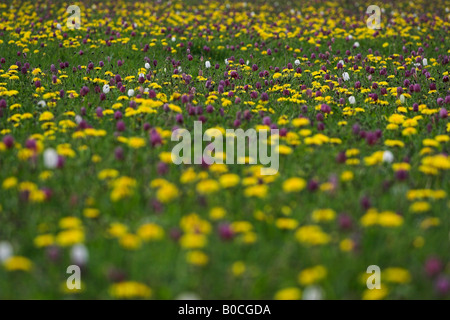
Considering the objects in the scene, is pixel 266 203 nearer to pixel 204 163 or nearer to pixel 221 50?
pixel 204 163

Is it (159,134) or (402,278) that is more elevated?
(159,134)

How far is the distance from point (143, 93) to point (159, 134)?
2301 mm

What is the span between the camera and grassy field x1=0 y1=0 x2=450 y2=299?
3.39 m

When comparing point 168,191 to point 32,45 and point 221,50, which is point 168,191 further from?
point 32,45

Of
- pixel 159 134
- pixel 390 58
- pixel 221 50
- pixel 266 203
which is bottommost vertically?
pixel 266 203

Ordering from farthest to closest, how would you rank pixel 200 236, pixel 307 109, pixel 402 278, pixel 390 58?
pixel 390 58
pixel 307 109
pixel 200 236
pixel 402 278

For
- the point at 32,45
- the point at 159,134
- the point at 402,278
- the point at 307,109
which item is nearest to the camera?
the point at 402,278

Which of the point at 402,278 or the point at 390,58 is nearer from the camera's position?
the point at 402,278

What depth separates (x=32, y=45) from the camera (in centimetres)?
1169

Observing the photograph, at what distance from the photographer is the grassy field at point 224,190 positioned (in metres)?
3.39

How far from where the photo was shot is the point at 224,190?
15.1 feet

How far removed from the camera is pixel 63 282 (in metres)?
3.34

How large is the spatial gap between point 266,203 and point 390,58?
785 cm

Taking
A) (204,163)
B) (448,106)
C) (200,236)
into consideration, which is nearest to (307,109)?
(448,106)
